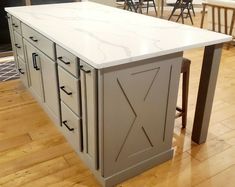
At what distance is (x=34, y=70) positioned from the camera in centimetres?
245

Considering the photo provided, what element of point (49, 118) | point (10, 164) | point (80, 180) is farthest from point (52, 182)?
point (49, 118)

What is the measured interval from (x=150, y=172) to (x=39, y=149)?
88 centimetres

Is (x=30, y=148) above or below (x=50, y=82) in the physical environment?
below

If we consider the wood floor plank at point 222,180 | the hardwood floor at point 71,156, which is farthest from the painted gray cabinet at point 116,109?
the wood floor plank at point 222,180

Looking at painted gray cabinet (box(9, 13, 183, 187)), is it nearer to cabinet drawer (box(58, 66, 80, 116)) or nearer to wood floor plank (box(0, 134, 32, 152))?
cabinet drawer (box(58, 66, 80, 116))

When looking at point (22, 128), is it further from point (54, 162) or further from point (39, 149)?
point (54, 162)

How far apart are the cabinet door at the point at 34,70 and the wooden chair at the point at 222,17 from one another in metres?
3.49

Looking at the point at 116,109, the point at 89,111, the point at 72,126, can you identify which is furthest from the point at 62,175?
the point at 116,109

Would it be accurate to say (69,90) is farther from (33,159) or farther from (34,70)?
(34,70)

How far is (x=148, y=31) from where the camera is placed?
189 cm

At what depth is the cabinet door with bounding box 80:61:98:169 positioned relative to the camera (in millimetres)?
1456

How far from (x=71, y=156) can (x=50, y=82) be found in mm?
596

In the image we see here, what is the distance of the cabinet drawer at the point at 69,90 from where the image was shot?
1.65 metres

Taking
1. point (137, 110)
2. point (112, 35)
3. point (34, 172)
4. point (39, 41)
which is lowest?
point (34, 172)
